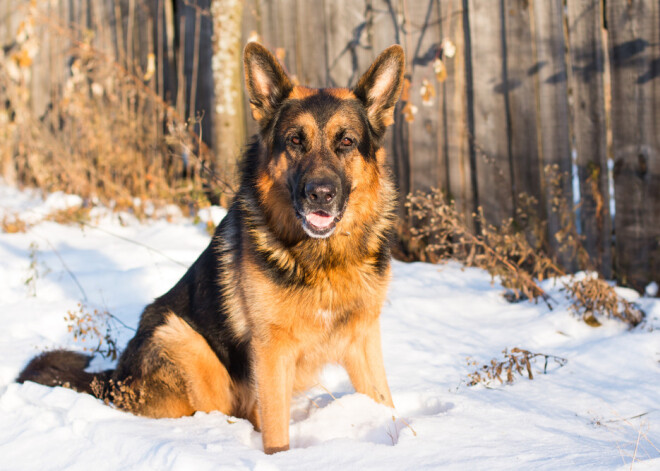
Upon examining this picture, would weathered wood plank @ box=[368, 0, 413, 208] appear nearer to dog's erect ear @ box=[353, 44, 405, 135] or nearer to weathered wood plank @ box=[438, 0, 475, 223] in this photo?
weathered wood plank @ box=[438, 0, 475, 223]

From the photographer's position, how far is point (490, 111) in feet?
17.8

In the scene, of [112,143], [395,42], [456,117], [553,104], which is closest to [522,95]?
[553,104]

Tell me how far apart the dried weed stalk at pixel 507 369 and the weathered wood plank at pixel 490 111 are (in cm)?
203

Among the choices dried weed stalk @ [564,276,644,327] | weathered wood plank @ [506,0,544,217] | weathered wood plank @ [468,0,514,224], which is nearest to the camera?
dried weed stalk @ [564,276,644,327]

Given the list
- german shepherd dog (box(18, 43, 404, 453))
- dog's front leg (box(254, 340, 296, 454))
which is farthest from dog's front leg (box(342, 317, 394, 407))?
dog's front leg (box(254, 340, 296, 454))

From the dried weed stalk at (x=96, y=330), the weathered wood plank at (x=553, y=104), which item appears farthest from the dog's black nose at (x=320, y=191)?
the weathered wood plank at (x=553, y=104)

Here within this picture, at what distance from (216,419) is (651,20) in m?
4.26

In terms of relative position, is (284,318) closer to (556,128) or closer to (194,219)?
(556,128)

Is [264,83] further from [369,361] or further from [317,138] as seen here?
[369,361]

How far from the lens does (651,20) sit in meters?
4.48

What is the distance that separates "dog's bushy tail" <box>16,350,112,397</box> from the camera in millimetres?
3213

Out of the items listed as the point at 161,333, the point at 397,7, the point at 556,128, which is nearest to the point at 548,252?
the point at 556,128

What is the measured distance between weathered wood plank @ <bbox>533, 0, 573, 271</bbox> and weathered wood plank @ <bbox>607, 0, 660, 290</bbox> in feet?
1.28

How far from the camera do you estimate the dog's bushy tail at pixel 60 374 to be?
3213mm
